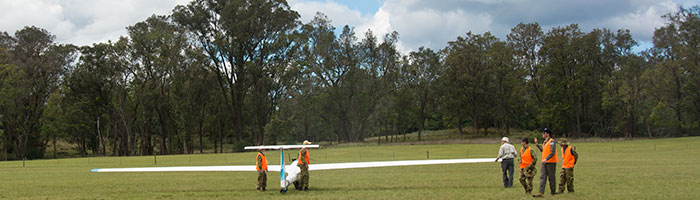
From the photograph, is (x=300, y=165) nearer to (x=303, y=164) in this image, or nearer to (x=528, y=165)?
(x=303, y=164)

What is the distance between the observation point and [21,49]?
64062 mm

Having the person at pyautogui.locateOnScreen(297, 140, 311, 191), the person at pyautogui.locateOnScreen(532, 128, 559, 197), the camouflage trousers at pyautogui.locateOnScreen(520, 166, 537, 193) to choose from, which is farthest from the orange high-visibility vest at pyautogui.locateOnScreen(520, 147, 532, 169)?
the person at pyautogui.locateOnScreen(297, 140, 311, 191)

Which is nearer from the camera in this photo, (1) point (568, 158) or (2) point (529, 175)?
(1) point (568, 158)

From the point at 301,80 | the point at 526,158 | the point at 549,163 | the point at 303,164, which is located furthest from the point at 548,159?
the point at 301,80

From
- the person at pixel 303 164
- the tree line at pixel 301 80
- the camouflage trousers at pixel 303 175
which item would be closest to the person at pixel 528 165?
the person at pixel 303 164

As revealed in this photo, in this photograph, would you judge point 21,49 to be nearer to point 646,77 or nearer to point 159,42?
point 159,42

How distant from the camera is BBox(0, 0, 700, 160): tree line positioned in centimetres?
6400

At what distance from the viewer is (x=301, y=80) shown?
6850 centimetres

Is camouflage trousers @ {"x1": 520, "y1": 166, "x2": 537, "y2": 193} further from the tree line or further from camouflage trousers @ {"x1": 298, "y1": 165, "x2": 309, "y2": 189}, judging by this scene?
the tree line

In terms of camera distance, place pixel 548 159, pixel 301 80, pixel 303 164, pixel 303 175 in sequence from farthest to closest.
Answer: pixel 301 80 < pixel 303 175 < pixel 303 164 < pixel 548 159

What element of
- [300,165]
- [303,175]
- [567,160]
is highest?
[567,160]

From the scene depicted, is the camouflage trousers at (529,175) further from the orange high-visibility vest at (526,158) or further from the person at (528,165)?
the orange high-visibility vest at (526,158)

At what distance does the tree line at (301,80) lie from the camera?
210 feet

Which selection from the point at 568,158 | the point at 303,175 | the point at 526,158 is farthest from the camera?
the point at 303,175
